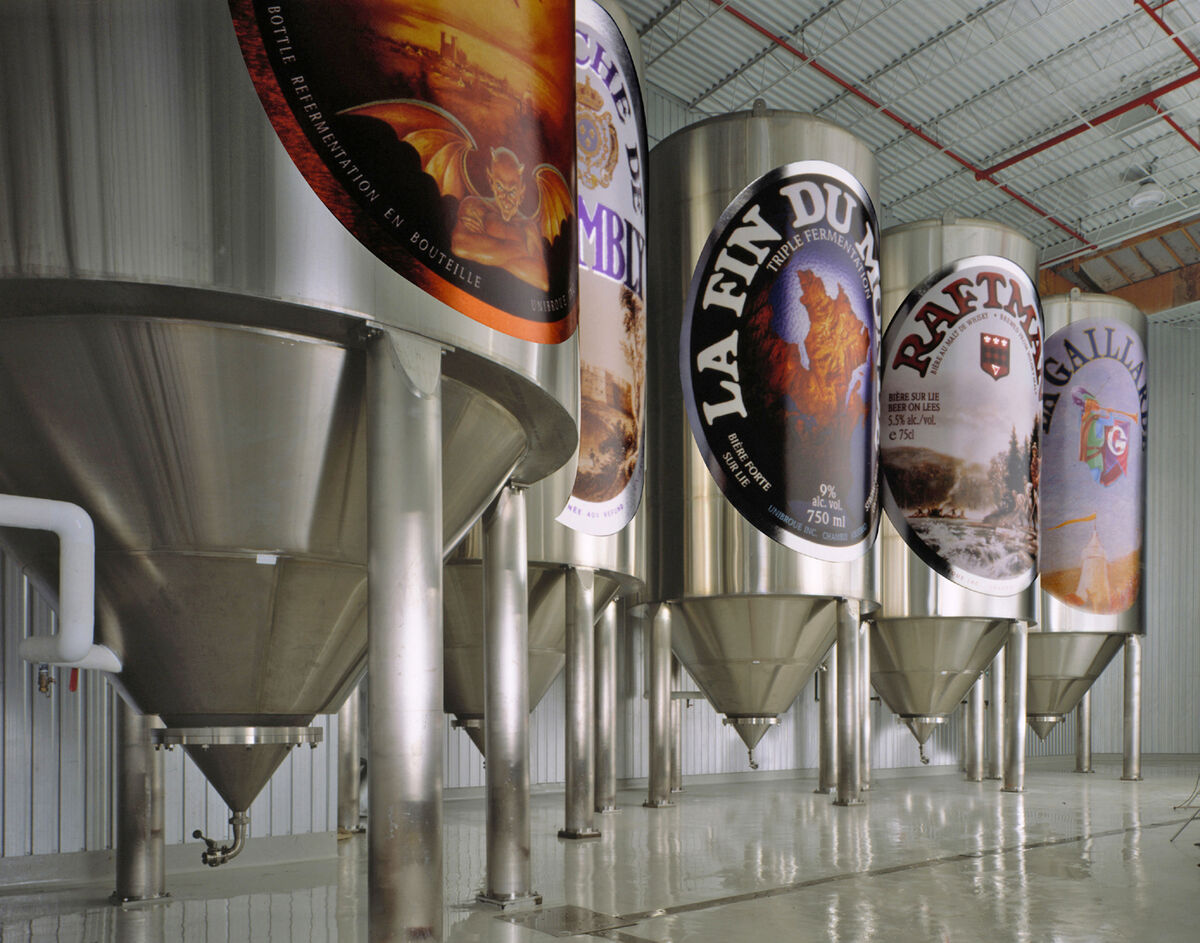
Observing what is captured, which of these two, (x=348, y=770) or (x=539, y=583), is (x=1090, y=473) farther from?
(x=348, y=770)

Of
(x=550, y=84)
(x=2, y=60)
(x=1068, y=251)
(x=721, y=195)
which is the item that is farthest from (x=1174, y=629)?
(x=2, y=60)

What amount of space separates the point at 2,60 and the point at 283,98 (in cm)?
83

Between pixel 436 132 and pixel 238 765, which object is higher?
pixel 436 132

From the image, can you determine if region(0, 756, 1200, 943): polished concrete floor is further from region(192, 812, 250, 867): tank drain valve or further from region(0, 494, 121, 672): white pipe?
region(0, 494, 121, 672): white pipe

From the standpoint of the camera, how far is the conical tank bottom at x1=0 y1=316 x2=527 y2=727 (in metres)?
3.78

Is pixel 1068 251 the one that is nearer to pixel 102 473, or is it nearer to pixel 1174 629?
pixel 1174 629

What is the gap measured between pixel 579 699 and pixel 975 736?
1019 centimetres

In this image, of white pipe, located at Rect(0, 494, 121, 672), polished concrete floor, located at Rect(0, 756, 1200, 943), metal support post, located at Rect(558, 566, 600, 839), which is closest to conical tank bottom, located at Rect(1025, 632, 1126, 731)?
polished concrete floor, located at Rect(0, 756, 1200, 943)

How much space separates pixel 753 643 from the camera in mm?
10844

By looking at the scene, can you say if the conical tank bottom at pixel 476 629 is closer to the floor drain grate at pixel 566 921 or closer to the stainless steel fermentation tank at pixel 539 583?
the stainless steel fermentation tank at pixel 539 583

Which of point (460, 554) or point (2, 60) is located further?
point (460, 554)

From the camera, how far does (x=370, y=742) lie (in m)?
3.91

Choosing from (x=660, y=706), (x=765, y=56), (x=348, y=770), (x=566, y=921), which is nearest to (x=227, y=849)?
(x=566, y=921)

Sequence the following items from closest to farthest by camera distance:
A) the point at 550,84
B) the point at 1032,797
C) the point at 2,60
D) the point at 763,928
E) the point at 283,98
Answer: the point at 2,60
the point at 283,98
the point at 550,84
the point at 763,928
the point at 1032,797
